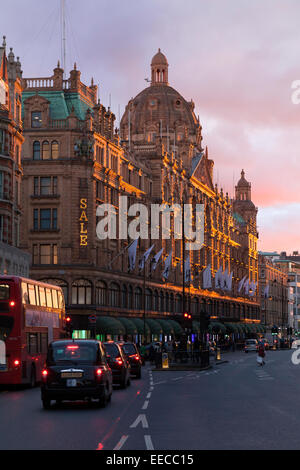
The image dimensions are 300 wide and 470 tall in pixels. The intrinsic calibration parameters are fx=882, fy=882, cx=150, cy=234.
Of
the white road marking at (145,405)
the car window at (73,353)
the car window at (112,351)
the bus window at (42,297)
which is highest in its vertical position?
the bus window at (42,297)

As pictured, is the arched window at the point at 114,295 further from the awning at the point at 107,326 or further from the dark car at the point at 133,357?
the dark car at the point at 133,357

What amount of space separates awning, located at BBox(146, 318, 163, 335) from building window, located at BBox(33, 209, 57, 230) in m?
16.1

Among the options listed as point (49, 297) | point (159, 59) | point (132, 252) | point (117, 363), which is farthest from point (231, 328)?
point (117, 363)

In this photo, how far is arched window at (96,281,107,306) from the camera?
259 feet

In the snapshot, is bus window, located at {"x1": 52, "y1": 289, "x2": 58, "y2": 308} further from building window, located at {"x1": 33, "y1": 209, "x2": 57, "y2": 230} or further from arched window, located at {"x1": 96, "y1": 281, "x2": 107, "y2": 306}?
building window, located at {"x1": 33, "y1": 209, "x2": 57, "y2": 230}

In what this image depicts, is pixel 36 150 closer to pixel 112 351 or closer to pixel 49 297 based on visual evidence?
pixel 49 297

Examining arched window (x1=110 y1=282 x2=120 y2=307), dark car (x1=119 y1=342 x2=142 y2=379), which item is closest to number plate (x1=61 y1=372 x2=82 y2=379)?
dark car (x1=119 y1=342 x2=142 y2=379)

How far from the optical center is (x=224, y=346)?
112688 mm

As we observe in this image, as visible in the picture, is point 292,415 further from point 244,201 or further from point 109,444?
point 244,201

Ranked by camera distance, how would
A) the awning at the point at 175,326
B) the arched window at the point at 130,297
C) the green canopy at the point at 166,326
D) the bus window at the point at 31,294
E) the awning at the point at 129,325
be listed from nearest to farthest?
the bus window at the point at 31,294, the awning at the point at 129,325, the arched window at the point at 130,297, the green canopy at the point at 166,326, the awning at the point at 175,326

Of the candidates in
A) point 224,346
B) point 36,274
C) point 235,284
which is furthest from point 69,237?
point 235,284

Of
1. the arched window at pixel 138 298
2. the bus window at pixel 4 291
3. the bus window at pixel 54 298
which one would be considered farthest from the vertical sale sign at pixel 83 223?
the bus window at pixel 4 291

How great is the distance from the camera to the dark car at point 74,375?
74.3 feet
